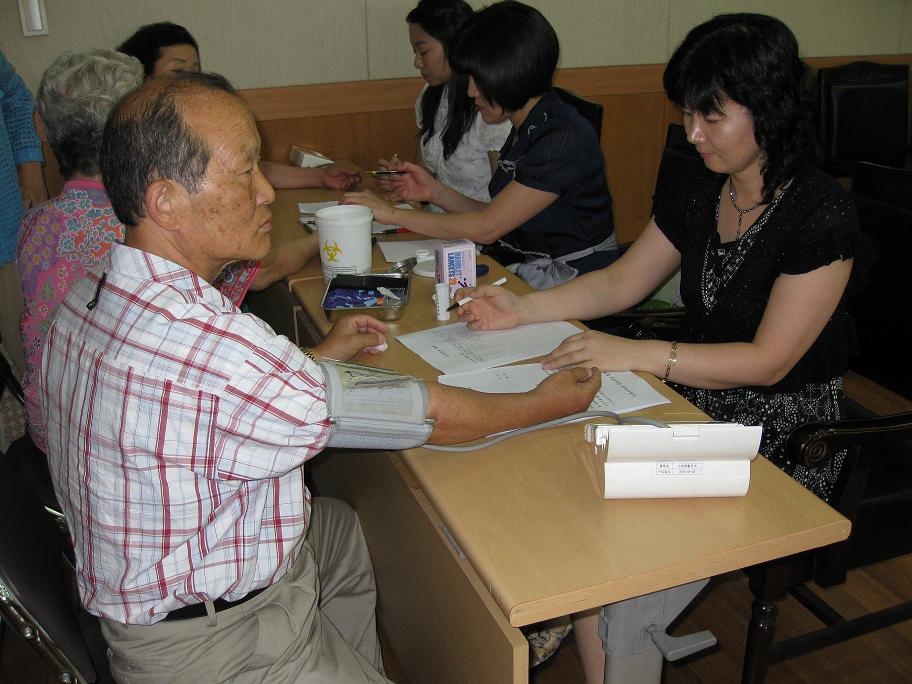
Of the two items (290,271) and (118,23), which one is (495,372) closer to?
(290,271)

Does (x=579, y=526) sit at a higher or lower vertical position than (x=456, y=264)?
lower

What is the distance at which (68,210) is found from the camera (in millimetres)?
1659

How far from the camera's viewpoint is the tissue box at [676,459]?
1114 millimetres

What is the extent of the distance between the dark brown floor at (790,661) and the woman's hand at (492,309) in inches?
31.4

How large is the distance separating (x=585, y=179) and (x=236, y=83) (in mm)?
1910

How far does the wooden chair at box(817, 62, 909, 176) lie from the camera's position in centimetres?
401

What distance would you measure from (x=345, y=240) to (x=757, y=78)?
0.98 m

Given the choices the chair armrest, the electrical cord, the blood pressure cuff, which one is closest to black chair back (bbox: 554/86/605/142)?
the chair armrest

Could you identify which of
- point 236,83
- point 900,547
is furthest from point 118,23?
point 900,547

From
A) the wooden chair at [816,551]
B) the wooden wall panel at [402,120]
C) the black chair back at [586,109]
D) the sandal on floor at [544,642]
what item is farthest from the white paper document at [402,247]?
the wooden wall panel at [402,120]

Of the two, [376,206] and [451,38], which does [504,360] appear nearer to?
[376,206]

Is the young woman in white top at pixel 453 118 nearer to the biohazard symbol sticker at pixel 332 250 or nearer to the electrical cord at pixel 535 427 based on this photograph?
the biohazard symbol sticker at pixel 332 250

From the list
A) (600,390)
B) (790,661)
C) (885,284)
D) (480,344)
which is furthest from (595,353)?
(790,661)

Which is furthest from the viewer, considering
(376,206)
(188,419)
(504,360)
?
(376,206)
